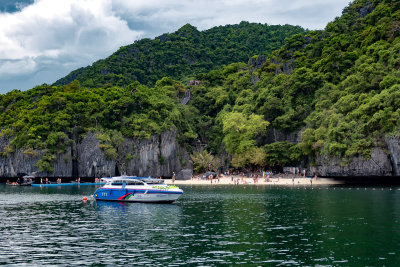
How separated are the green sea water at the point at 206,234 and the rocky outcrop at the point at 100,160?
1833 inches

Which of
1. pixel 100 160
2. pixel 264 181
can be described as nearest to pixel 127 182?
pixel 264 181

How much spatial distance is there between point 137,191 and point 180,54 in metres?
123

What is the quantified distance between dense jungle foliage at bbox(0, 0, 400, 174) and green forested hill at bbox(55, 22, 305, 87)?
34399mm

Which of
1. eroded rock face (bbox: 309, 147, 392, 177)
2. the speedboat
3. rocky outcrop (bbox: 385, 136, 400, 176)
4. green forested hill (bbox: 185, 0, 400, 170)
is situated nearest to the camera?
the speedboat

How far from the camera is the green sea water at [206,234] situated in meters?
23.5

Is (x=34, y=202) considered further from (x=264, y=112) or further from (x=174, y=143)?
(x=264, y=112)

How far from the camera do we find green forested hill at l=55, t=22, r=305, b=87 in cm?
15462

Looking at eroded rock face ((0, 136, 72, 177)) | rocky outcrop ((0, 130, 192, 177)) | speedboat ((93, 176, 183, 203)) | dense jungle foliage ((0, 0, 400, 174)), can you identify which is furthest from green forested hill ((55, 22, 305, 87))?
speedboat ((93, 176, 183, 203))

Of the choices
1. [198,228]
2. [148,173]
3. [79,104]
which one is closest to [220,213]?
[198,228]

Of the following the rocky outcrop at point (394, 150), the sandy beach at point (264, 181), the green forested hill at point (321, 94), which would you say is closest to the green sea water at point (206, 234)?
the rocky outcrop at point (394, 150)

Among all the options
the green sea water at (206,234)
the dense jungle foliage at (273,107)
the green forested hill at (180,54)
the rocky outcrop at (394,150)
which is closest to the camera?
the green sea water at (206,234)

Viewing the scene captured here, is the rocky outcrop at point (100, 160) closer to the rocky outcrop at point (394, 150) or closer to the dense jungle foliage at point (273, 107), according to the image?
the dense jungle foliage at point (273, 107)

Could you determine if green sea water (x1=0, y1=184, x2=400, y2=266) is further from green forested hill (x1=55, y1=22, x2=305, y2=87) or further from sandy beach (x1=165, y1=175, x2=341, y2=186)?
green forested hill (x1=55, y1=22, x2=305, y2=87)

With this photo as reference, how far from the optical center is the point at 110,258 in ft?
77.9
